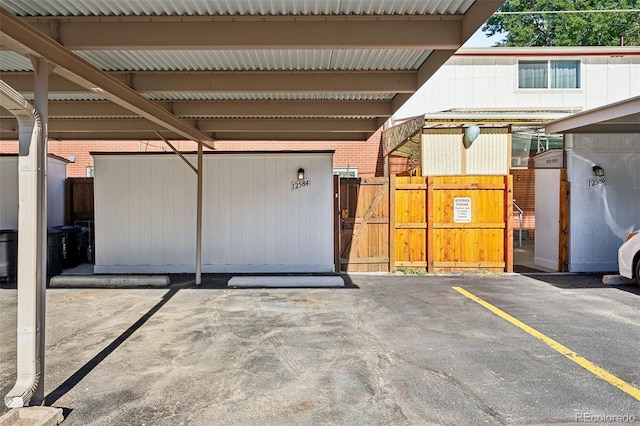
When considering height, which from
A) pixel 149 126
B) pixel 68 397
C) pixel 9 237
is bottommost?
pixel 68 397

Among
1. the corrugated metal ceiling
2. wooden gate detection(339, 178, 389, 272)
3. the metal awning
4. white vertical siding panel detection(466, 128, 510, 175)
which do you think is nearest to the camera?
the corrugated metal ceiling

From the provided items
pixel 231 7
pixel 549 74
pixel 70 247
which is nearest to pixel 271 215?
pixel 70 247

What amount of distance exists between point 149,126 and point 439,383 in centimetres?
760

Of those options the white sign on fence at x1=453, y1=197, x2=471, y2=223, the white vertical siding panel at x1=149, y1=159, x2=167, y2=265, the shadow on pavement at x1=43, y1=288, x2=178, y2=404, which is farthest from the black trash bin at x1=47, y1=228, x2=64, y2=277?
the white sign on fence at x1=453, y1=197, x2=471, y2=223

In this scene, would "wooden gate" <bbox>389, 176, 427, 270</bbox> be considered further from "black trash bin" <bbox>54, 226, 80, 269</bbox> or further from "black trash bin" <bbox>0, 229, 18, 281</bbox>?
"black trash bin" <bbox>0, 229, 18, 281</bbox>

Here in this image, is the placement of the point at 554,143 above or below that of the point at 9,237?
above

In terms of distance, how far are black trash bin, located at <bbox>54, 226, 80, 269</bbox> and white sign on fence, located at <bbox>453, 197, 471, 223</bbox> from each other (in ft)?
29.8

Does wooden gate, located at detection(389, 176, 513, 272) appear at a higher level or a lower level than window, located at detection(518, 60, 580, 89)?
lower

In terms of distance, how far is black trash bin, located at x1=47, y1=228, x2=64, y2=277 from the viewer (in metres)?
9.12

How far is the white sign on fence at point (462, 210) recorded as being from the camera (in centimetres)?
948

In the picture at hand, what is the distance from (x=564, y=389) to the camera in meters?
3.78

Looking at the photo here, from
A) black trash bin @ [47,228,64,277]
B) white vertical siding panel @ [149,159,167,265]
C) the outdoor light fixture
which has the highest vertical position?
the outdoor light fixture

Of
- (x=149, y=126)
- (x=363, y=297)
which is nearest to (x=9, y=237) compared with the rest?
(x=149, y=126)

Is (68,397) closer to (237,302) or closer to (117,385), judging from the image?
(117,385)
